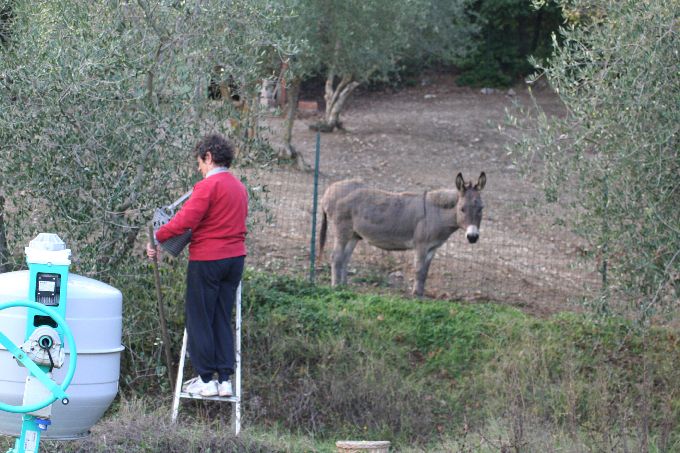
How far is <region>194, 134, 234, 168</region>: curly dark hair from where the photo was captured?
22.3 ft

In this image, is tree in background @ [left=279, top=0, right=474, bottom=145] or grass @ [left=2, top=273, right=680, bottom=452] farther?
tree in background @ [left=279, top=0, right=474, bottom=145]

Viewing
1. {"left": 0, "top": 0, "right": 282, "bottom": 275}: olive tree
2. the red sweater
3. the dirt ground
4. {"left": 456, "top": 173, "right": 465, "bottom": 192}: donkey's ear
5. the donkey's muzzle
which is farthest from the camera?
the dirt ground

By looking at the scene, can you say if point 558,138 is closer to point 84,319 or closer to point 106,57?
point 106,57

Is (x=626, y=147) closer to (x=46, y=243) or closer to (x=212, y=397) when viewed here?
(x=212, y=397)

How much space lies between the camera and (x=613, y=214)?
310 inches

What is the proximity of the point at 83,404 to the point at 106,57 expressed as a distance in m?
3.17

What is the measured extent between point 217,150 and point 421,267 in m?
5.02

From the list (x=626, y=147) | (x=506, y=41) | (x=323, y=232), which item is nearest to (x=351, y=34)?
(x=323, y=232)

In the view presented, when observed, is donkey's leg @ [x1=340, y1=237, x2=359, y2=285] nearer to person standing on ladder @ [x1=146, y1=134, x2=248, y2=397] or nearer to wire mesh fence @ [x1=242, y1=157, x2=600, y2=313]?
wire mesh fence @ [x1=242, y1=157, x2=600, y2=313]

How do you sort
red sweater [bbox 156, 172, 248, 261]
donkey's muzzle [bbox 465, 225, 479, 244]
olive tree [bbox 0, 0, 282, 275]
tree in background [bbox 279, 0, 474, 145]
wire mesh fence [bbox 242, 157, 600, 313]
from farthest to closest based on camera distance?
tree in background [bbox 279, 0, 474, 145] < wire mesh fence [bbox 242, 157, 600, 313] < donkey's muzzle [bbox 465, 225, 479, 244] < olive tree [bbox 0, 0, 282, 275] < red sweater [bbox 156, 172, 248, 261]

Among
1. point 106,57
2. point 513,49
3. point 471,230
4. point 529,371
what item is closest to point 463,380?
point 529,371

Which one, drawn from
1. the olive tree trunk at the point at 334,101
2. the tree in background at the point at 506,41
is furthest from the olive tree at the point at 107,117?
the tree in background at the point at 506,41

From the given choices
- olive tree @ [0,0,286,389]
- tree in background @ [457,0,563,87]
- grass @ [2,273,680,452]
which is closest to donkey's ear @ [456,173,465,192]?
grass @ [2,273,680,452]

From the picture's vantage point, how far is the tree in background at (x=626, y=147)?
7301 mm
